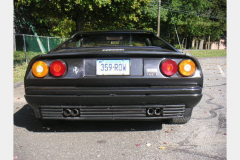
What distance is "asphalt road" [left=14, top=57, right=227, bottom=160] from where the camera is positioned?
8.94 ft

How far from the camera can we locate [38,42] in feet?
58.9

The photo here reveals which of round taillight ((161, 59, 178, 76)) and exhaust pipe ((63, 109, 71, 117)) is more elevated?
round taillight ((161, 59, 178, 76))

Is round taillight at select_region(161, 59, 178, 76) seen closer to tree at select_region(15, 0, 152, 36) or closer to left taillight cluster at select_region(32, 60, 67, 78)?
left taillight cluster at select_region(32, 60, 67, 78)

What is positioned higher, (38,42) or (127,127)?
(38,42)

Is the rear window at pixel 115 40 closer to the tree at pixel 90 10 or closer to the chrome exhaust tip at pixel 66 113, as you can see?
the chrome exhaust tip at pixel 66 113

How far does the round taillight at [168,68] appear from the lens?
119 inches

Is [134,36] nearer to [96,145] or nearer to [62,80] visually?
[62,80]

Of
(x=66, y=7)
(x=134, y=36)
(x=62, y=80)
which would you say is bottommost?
(x=62, y=80)

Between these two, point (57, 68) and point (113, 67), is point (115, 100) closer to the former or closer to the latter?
point (113, 67)

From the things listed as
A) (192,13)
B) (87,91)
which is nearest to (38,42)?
(87,91)

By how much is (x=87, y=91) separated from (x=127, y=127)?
928 millimetres

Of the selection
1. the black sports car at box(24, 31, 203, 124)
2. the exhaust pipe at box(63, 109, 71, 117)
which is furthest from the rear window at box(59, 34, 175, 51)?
the exhaust pipe at box(63, 109, 71, 117)

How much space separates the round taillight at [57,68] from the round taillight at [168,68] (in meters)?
1.11

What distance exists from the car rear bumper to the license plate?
0.59 ft
